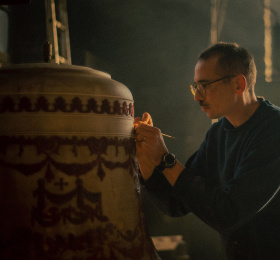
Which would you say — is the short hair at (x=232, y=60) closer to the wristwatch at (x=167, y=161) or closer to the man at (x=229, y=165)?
the man at (x=229, y=165)

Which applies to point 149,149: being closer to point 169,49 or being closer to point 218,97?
point 218,97

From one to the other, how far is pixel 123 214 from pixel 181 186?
59 centimetres

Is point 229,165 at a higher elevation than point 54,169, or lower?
lower

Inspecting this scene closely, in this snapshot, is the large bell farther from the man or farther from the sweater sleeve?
the sweater sleeve

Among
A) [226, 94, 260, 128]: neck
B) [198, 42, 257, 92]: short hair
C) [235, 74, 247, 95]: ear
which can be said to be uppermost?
[198, 42, 257, 92]: short hair

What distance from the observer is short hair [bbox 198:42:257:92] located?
69.7 inches

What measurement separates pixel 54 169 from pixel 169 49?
159 inches

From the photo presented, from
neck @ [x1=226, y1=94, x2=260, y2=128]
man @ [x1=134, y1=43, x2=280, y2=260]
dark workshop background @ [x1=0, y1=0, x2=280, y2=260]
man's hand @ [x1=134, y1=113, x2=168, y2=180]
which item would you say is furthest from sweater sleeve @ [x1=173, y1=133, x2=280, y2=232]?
dark workshop background @ [x1=0, y1=0, x2=280, y2=260]

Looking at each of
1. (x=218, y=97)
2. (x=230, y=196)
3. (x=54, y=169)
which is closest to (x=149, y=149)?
(x=230, y=196)

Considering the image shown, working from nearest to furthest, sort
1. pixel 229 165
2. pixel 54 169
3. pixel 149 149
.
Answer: pixel 54 169 < pixel 149 149 < pixel 229 165

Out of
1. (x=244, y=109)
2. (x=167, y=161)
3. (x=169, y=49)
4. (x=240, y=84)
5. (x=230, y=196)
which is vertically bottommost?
(x=230, y=196)

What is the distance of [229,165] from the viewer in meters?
1.71

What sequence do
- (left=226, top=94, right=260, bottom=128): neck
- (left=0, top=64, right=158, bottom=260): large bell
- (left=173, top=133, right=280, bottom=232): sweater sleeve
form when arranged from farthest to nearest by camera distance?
(left=226, top=94, right=260, bottom=128): neck, (left=173, top=133, right=280, bottom=232): sweater sleeve, (left=0, top=64, right=158, bottom=260): large bell

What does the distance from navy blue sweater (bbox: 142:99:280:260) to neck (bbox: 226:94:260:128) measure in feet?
0.16
